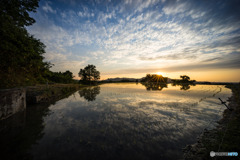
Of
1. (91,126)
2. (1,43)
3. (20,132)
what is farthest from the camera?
(1,43)

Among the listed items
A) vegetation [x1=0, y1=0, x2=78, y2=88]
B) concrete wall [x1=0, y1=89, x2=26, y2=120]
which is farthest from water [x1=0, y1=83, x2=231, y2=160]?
vegetation [x1=0, y1=0, x2=78, y2=88]

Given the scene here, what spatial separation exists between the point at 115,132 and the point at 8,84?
1800 cm

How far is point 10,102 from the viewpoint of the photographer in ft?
29.8

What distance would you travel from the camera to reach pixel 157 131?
7.01m

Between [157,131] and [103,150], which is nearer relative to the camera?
[103,150]

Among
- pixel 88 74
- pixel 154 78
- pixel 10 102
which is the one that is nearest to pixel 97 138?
pixel 10 102

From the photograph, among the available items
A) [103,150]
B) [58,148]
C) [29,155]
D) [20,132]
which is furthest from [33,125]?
[103,150]

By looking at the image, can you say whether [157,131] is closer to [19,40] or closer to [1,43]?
[1,43]

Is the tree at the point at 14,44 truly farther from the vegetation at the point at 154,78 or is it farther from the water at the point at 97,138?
the vegetation at the point at 154,78

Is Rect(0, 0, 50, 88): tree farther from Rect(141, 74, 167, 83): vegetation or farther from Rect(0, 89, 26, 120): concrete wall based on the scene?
Rect(141, 74, 167, 83): vegetation

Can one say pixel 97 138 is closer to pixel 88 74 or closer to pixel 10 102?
pixel 10 102

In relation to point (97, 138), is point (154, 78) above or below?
above

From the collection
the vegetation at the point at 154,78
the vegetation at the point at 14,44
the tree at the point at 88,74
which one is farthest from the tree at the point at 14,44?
the vegetation at the point at 154,78

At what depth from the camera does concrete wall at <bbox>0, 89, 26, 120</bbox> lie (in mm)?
8125
